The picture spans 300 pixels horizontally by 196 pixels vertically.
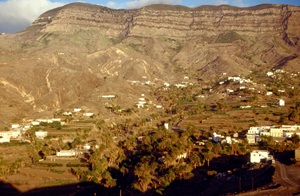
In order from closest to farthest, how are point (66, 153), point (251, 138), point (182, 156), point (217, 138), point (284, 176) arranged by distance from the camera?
point (284, 176)
point (182, 156)
point (66, 153)
point (251, 138)
point (217, 138)

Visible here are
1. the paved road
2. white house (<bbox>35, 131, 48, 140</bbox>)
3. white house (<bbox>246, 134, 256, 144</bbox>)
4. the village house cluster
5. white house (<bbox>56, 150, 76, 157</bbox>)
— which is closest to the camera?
the paved road

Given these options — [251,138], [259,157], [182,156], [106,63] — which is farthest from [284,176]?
[106,63]

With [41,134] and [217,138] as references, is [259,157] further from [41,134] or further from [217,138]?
[41,134]

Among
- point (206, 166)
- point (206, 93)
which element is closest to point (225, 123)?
point (206, 166)

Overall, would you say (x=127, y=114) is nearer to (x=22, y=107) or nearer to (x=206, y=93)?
(x=22, y=107)

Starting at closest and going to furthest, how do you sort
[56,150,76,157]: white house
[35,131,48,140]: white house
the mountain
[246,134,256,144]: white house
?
1. [56,150,76,157]: white house
2. [246,134,256,144]: white house
3. [35,131,48,140]: white house
4. the mountain

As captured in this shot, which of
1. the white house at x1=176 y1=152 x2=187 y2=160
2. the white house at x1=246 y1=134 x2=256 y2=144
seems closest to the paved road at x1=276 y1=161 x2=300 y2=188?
the white house at x1=176 y1=152 x2=187 y2=160

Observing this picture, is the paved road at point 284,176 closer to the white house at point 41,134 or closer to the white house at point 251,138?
the white house at point 251,138

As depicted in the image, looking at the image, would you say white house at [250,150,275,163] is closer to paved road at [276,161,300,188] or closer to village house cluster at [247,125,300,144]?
paved road at [276,161,300,188]

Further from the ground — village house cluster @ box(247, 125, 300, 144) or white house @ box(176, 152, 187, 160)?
village house cluster @ box(247, 125, 300, 144)
